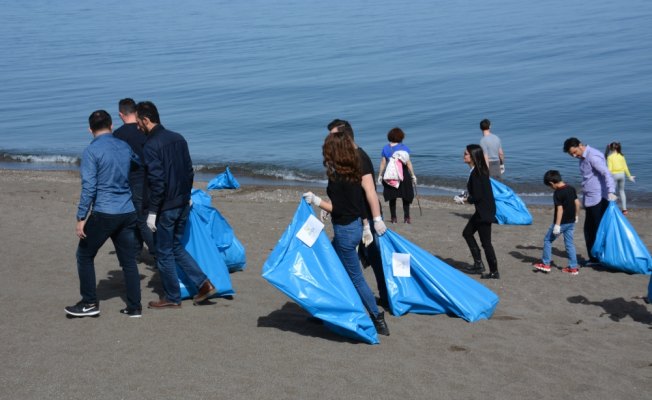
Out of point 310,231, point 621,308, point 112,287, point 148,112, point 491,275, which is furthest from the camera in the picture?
point 491,275

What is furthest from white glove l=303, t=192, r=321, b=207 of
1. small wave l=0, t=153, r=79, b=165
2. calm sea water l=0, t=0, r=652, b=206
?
small wave l=0, t=153, r=79, b=165

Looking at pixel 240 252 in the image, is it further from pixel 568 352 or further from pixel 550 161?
pixel 550 161

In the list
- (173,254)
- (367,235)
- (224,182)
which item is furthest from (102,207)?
(224,182)

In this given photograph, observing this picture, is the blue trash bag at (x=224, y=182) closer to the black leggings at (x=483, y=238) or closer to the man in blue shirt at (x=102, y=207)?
the black leggings at (x=483, y=238)

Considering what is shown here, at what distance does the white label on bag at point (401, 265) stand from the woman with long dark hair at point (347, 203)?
2.35 feet

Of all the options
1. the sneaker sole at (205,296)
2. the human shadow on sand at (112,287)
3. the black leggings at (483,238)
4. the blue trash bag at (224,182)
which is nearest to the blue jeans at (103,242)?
the sneaker sole at (205,296)

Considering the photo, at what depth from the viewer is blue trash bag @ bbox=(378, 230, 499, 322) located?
285 inches

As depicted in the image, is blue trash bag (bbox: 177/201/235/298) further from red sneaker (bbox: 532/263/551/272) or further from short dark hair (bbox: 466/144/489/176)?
red sneaker (bbox: 532/263/551/272)

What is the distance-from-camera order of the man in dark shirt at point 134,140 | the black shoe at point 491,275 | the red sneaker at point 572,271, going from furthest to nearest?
the red sneaker at point 572,271, the black shoe at point 491,275, the man in dark shirt at point 134,140

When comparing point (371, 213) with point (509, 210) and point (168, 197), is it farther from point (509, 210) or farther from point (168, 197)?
point (509, 210)

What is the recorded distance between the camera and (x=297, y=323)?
275 inches

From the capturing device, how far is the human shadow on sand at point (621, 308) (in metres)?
7.72

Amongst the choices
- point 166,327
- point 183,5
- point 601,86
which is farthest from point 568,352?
point 183,5

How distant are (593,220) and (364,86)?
26.7 m
